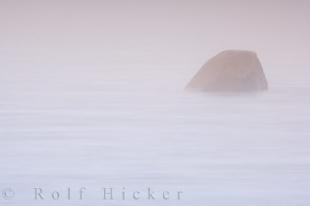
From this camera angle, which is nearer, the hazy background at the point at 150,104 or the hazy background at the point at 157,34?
the hazy background at the point at 150,104

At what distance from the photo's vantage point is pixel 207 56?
4.68 metres

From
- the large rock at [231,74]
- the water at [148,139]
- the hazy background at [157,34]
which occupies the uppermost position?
the hazy background at [157,34]

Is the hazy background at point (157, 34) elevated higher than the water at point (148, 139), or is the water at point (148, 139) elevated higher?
the hazy background at point (157, 34)

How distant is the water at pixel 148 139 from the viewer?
4520mm

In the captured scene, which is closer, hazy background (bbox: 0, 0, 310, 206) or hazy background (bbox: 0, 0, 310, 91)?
hazy background (bbox: 0, 0, 310, 206)

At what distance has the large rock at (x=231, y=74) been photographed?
4.59 m

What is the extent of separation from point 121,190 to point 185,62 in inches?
29.8

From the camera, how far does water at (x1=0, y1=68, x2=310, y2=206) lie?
4.52 m

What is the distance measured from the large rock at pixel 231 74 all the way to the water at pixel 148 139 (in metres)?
0.05

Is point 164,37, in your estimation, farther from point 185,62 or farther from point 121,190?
point 121,190

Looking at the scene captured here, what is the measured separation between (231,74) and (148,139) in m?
0.55

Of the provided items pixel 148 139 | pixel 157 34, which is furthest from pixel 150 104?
pixel 157 34

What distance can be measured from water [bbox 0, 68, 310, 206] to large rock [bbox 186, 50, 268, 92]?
48mm

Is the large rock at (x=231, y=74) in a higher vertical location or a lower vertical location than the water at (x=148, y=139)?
higher
